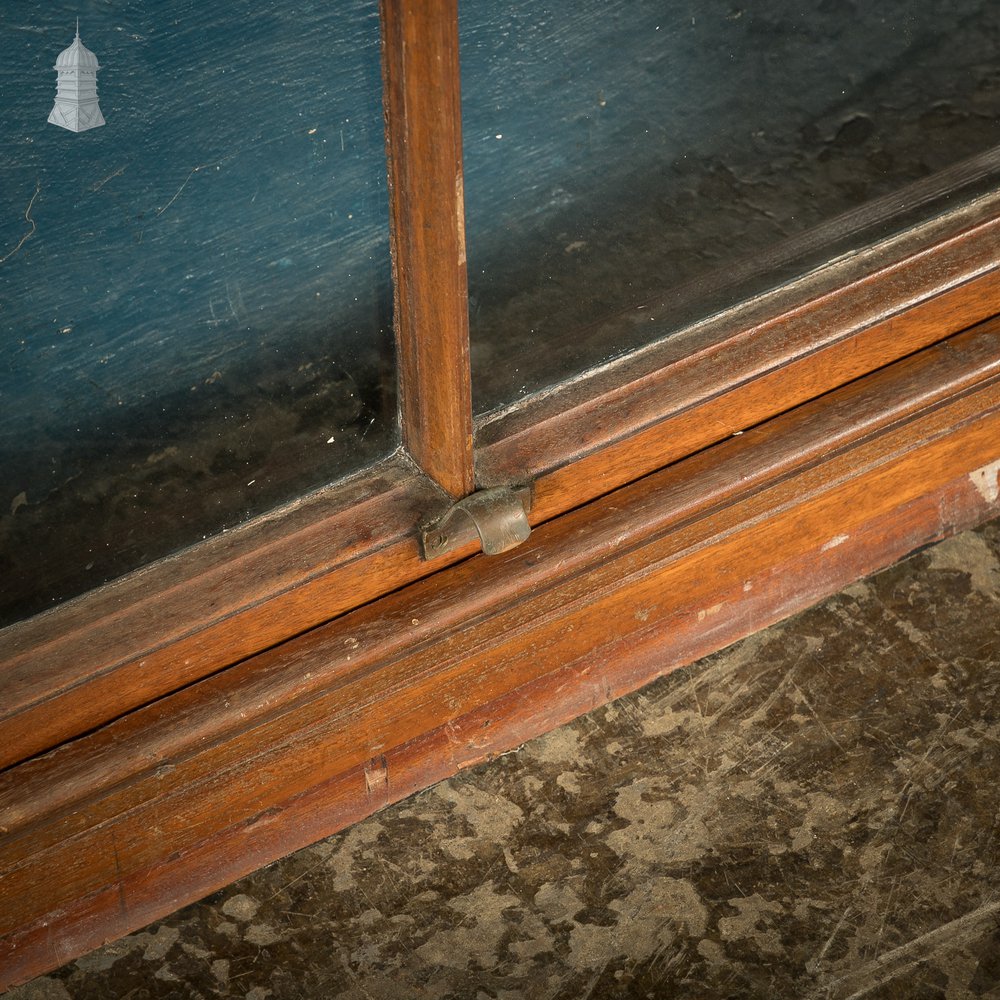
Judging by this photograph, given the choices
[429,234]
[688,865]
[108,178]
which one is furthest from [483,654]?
[108,178]

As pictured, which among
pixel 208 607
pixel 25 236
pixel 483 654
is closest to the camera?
pixel 25 236

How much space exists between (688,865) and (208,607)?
0.47 m

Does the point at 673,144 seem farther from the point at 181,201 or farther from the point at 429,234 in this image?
the point at 181,201

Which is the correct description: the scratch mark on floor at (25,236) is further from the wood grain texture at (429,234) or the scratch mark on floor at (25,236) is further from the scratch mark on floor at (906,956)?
the scratch mark on floor at (906,956)

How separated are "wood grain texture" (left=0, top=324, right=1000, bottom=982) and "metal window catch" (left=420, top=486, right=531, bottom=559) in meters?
0.05

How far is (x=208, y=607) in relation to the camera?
118 centimetres

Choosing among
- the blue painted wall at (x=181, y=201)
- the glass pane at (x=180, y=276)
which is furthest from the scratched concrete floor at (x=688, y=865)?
the blue painted wall at (x=181, y=201)

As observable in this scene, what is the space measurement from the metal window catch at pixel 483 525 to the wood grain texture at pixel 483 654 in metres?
0.05

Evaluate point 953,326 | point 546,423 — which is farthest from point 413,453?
point 953,326

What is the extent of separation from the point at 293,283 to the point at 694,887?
62 centimetres

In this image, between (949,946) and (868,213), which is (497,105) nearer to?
(868,213)

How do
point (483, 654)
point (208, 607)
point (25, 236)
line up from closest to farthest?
1. point (25, 236)
2. point (208, 607)
3. point (483, 654)

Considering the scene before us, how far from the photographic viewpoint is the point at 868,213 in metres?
1.40

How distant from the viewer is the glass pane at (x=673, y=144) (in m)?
1.20
